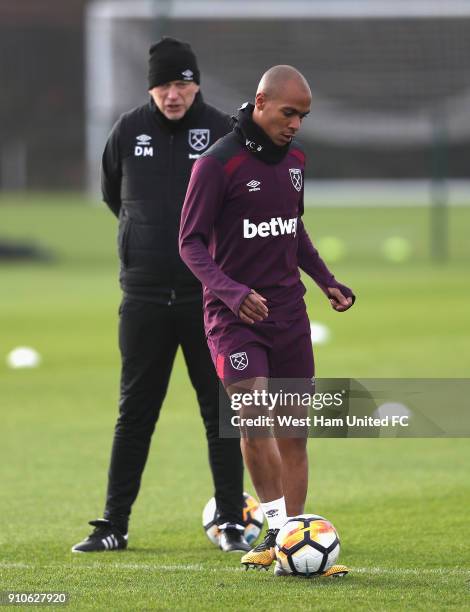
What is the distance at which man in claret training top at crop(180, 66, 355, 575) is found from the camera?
5.72 metres

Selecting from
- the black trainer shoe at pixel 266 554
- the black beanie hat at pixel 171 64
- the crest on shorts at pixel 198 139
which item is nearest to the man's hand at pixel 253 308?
the black trainer shoe at pixel 266 554

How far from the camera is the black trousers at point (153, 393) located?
6.72 meters

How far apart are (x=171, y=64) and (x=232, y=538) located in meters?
2.25

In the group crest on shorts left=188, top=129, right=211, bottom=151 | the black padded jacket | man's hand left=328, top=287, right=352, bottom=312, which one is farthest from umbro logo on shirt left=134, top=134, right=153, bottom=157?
man's hand left=328, top=287, right=352, bottom=312

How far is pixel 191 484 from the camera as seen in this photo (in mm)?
8516

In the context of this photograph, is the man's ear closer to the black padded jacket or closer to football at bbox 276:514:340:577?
the black padded jacket

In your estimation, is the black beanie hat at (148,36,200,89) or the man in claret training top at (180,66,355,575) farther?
the black beanie hat at (148,36,200,89)

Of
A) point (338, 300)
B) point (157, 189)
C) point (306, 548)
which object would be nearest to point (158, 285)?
point (157, 189)

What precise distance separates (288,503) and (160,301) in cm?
132

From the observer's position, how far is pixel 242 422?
5770 millimetres

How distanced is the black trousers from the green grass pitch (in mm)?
271

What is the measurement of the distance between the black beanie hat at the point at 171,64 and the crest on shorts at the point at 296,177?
103 cm

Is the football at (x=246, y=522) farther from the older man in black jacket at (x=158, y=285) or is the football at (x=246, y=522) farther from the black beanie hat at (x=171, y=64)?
the black beanie hat at (x=171, y=64)

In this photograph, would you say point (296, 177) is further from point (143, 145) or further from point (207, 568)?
point (207, 568)
